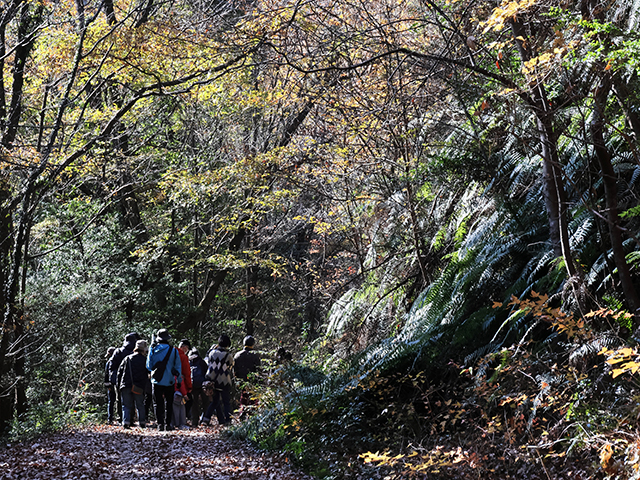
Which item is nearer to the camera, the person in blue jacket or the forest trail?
the forest trail

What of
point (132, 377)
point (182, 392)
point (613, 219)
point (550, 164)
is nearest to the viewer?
point (613, 219)

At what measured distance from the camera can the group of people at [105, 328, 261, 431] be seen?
10.4 metres

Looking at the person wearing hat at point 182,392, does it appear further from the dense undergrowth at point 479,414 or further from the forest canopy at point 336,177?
the dense undergrowth at point 479,414

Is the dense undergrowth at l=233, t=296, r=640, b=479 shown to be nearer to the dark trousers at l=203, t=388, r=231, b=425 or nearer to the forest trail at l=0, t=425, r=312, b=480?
the forest trail at l=0, t=425, r=312, b=480

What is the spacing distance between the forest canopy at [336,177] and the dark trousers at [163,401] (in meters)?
2.08

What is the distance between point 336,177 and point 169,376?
495 centimetres

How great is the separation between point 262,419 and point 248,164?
8170 millimetres

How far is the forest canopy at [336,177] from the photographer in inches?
202

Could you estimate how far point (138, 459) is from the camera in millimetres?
7449

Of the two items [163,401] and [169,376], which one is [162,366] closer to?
[169,376]

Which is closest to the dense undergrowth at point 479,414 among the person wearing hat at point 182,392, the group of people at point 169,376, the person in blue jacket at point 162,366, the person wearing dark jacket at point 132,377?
the person in blue jacket at point 162,366

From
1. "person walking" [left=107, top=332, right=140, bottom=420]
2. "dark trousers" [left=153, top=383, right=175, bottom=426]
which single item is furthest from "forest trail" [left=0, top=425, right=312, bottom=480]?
"person walking" [left=107, top=332, right=140, bottom=420]

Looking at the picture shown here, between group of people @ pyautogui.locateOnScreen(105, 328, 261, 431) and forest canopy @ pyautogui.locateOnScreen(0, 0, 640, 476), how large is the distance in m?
1.55

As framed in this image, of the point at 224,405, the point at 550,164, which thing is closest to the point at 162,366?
the point at 224,405
